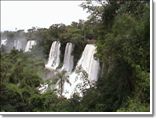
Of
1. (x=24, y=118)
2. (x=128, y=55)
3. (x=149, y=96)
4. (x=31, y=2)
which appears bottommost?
(x=24, y=118)

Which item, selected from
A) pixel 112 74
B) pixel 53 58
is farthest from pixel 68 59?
pixel 112 74

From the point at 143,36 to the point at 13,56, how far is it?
3253 millimetres

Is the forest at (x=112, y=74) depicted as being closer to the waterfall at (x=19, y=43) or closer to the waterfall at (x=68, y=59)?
the waterfall at (x=19, y=43)

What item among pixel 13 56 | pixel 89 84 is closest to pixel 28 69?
pixel 13 56

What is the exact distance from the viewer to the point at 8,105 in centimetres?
381

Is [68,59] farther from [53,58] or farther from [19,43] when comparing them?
[19,43]

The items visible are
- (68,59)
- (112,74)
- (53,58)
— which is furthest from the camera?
(68,59)

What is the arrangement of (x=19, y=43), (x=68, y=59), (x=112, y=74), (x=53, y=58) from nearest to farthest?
(x=112, y=74), (x=19, y=43), (x=53, y=58), (x=68, y=59)

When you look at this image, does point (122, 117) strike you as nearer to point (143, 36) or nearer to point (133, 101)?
point (133, 101)

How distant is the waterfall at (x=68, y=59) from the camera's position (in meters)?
10.5

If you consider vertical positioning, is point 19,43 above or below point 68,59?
above

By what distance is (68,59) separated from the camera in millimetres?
11602

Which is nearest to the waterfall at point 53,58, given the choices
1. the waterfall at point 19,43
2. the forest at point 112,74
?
the waterfall at point 19,43

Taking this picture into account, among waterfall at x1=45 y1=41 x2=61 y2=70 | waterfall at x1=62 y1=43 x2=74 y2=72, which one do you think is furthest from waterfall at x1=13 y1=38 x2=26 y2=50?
waterfall at x1=62 y1=43 x2=74 y2=72
